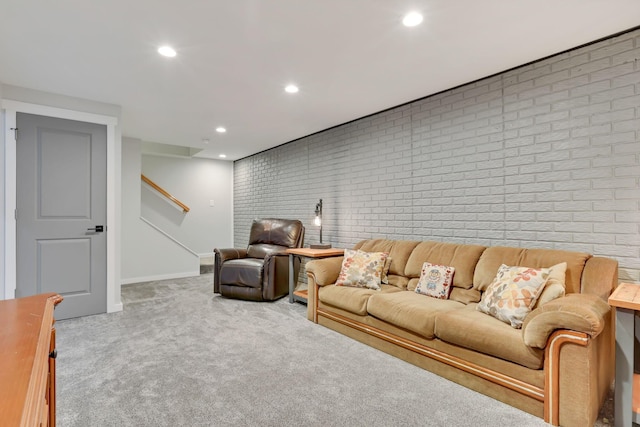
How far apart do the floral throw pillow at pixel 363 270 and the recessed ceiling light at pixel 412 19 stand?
6.42ft

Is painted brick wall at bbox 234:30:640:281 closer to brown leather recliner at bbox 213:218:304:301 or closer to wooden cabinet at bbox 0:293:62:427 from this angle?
brown leather recliner at bbox 213:218:304:301

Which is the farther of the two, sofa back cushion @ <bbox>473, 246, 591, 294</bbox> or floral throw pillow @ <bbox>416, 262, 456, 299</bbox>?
floral throw pillow @ <bbox>416, 262, 456, 299</bbox>

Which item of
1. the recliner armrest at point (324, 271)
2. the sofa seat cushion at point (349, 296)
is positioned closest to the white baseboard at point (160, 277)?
the recliner armrest at point (324, 271)

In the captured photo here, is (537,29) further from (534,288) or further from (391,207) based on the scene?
(391,207)

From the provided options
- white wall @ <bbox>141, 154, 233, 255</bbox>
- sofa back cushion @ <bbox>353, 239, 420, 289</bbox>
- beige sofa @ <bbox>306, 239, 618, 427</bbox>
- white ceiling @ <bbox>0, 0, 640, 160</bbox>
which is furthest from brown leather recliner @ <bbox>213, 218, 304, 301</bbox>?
white wall @ <bbox>141, 154, 233, 255</bbox>

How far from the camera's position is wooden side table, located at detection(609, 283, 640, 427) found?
1.59 meters

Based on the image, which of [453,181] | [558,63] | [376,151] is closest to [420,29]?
[558,63]

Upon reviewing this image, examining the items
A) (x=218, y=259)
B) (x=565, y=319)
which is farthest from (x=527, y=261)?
(x=218, y=259)

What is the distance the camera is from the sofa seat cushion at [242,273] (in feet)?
13.2

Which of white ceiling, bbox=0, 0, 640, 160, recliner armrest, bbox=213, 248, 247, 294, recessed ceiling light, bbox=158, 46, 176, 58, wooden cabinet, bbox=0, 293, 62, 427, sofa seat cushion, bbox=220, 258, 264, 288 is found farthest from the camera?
recliner armrest, bbox=213, 248, 247, 294

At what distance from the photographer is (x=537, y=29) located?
Answer: 2154mm

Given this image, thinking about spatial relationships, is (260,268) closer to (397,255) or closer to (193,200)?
(397,255)

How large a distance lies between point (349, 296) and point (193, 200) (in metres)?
4.76

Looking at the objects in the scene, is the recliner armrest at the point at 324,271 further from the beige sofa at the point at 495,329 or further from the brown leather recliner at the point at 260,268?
the brown leather recliner at the point at 260,268
